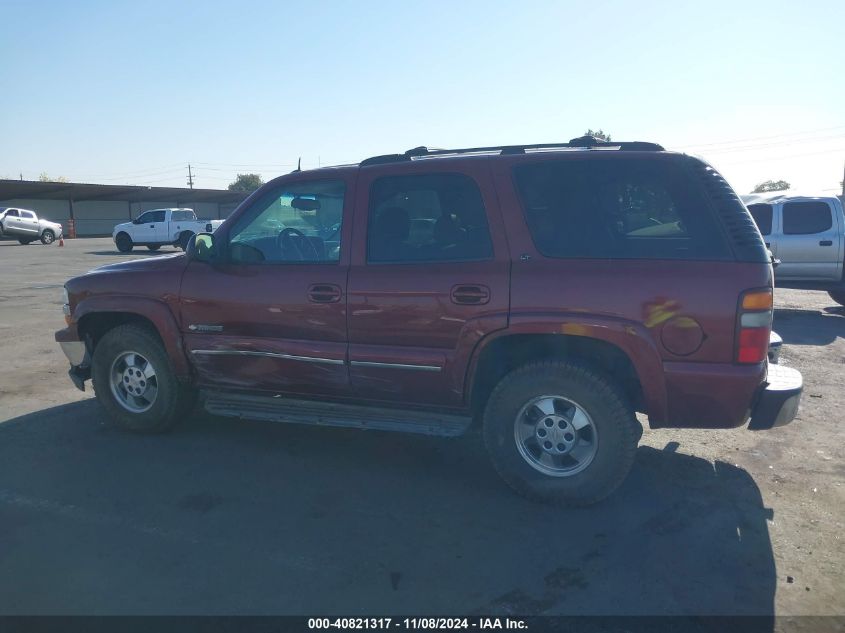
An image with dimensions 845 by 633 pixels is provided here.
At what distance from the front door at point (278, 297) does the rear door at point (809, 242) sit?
9708mm

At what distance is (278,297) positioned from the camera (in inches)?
191

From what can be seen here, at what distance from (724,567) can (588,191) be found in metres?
2.25

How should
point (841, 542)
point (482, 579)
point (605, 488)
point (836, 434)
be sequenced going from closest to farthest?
point (482, 579)
point (841, 542)
point (605, 488)
point (836, 434)

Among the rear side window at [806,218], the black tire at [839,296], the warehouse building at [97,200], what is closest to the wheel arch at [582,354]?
the rear side window at [806,218]

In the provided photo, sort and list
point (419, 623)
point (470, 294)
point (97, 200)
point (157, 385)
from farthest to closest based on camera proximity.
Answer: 1. point (97, 200)
2. point (157, 385)
3. point (470, 294)
4. point (419, 623)

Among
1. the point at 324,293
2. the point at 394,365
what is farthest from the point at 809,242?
the point at 324,293

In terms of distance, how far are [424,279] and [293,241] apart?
47.1 inches

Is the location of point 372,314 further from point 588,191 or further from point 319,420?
point 588,191

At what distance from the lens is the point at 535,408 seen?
14.2ft

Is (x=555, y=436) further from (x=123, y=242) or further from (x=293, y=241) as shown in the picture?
(x=123, y=242)

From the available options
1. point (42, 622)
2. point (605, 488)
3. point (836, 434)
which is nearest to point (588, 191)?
point (605, 488)

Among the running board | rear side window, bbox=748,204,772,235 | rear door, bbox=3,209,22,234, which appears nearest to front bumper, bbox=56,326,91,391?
the running board

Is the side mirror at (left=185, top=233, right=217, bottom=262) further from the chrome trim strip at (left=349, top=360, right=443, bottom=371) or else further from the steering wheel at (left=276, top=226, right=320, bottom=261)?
the chrome trim strip at (left=349, top=360, right=443, bottom=371)

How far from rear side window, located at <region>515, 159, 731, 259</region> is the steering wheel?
1597 mm
